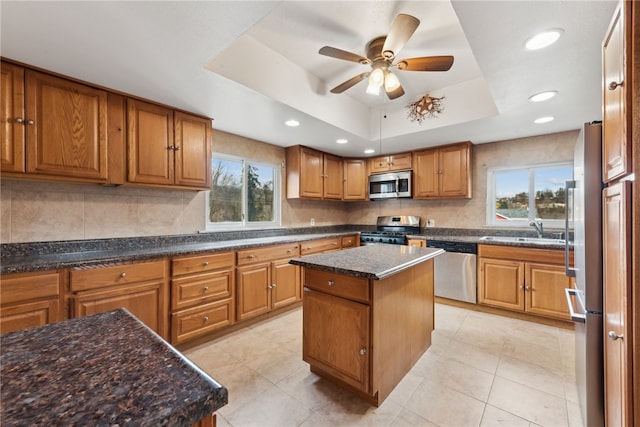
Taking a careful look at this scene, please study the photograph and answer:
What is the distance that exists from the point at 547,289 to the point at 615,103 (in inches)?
99.3

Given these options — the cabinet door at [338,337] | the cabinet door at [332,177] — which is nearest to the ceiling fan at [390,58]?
the cabinet door at [338,337]

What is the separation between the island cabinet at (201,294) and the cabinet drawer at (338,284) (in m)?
1.10

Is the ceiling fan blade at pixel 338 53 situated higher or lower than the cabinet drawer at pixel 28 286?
higher

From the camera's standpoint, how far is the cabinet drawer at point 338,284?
5.53 feet

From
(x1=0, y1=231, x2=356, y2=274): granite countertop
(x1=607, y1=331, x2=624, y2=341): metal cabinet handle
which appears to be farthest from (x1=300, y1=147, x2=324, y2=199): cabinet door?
(x1=607, y1=331, x2=624, y2=341): metal cabinet handle

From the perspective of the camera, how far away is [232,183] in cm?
349

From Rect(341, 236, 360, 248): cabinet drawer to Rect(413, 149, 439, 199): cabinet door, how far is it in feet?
3.87

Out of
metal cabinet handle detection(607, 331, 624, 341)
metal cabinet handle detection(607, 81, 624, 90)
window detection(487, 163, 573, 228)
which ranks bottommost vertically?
metal cabinet handle detection(607, 331, 624, 341)

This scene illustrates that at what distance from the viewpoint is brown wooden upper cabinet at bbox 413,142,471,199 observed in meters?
3.71

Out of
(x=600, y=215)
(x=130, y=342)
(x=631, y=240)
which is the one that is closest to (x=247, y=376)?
(x=130, y=342)

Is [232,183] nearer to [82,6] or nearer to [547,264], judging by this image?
[82,6]

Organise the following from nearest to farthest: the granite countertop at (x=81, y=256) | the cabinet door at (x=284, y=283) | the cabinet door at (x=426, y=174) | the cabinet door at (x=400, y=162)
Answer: the granite countertop at (x=81, y=256), the cabinet door at (x=284, y=283), the cabinet door at (x=426, y=174), the cabinet door at (x=400, y=162)

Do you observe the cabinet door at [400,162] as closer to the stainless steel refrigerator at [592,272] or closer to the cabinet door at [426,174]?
the cabinet door at [426,174]

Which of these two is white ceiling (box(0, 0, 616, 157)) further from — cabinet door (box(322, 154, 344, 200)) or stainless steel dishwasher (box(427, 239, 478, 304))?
stainless steel dishwasher (box(427, 239, 478, 304))
